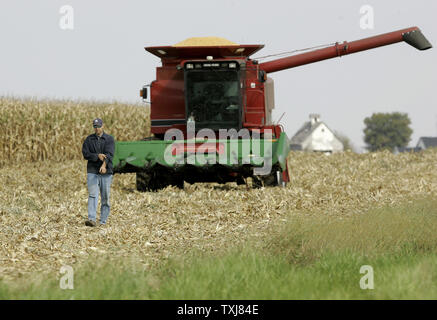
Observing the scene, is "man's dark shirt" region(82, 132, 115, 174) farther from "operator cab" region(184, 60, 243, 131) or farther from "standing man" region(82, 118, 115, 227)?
"operator cab" region(184, 60, 243, 131)

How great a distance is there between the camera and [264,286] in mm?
5309

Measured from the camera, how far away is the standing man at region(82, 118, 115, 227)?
9.60 metres

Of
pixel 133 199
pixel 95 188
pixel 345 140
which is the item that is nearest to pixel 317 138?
pixel 345 140

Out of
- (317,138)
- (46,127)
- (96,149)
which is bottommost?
(96,149)

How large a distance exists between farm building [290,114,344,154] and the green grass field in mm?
74923

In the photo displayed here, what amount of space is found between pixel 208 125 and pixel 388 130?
264 feet

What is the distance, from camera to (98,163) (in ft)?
31.9

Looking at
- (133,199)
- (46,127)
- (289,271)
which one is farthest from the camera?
(46,127)

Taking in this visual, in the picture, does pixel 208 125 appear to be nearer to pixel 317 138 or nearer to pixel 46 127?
pixel 46 127

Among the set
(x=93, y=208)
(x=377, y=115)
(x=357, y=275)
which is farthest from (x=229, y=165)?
(x=377, y=115)

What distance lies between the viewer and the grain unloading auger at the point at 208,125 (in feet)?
42.2

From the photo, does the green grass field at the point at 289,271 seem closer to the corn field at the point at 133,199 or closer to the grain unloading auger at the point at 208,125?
the corn field at the point at 133,199

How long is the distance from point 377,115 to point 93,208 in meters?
84.8
